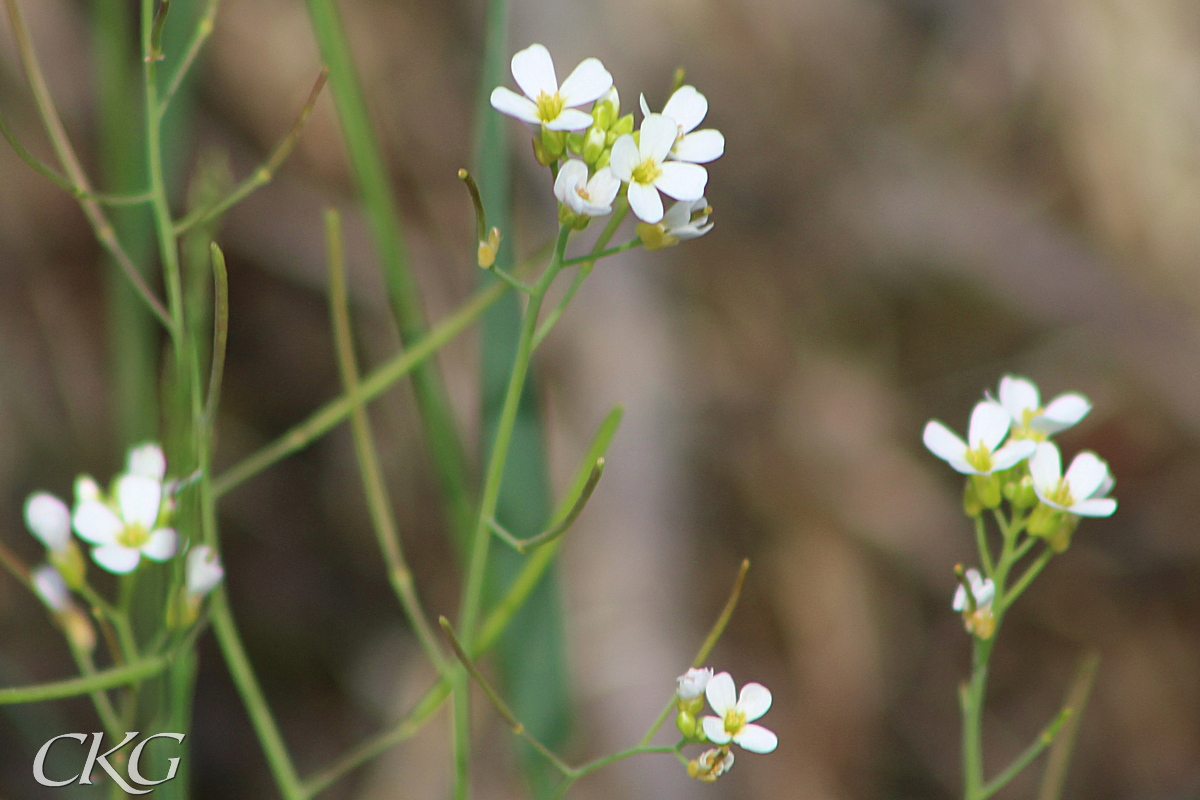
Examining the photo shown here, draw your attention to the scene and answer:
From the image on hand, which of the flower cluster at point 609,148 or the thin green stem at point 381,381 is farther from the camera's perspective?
the thin green stem at point 381,381

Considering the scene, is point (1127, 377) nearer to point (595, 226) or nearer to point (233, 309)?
point (595, 226)

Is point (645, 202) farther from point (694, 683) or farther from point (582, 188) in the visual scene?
point (694, 683)

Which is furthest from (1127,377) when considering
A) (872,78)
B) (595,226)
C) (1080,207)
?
(595,226)

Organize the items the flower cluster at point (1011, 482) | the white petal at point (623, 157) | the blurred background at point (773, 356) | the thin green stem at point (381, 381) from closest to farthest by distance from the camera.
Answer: the white petal at point (623, 157), the flower cluster at point (1011, 482), the thin green stem at point (381, 381), the blurred background at point (773, 356)

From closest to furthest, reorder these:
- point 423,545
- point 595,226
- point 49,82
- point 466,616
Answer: point 466,616 → point 49,82 → point 595,226 → point 423,545

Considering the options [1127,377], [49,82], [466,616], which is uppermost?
[49,82]

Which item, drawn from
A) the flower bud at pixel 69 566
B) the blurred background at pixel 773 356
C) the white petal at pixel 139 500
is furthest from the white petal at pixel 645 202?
the blurred background at pixel 773 356

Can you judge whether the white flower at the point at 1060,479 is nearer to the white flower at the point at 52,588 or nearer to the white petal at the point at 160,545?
the white petal at the point at 160,545

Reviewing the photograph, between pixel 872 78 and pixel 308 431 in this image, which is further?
pixel 872 78
